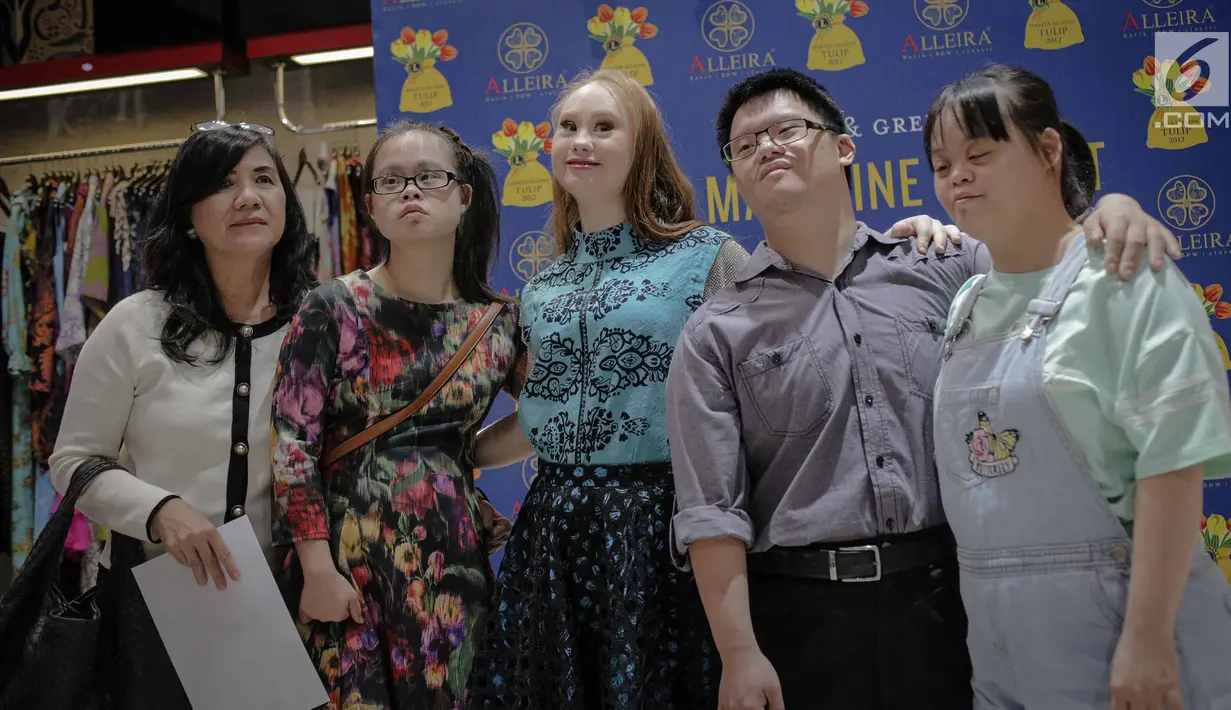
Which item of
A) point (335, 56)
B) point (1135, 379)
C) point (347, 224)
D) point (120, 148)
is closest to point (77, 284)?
point (120, 148)

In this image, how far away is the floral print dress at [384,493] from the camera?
1.98 m

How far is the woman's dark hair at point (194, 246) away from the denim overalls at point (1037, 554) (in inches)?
61.4

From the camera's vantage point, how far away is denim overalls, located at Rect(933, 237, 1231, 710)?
1423mm

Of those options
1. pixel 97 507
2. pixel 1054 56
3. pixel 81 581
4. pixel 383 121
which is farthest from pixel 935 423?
pixel 81 581

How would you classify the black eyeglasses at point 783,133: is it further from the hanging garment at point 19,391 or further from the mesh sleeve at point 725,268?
the hanging garment at point 19,391

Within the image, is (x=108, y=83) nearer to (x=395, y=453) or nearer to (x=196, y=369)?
(x=196, y=369)

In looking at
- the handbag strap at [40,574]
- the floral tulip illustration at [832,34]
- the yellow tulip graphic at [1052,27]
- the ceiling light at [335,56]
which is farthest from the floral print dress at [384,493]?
the ceiling light at [335,56]

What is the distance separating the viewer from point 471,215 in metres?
2.39

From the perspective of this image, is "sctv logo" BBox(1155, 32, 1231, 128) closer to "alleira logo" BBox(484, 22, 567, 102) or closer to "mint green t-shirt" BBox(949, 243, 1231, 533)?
"alleira logo" BBox(484, 22, 567, 102)

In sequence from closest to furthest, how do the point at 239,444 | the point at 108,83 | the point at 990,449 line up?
the point at 990,449, the point at 239,444, the point at 108,83

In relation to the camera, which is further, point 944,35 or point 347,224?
point 347,224

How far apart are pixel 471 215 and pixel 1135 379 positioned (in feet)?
4.95

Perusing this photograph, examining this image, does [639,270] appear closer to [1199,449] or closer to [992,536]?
[992,536]

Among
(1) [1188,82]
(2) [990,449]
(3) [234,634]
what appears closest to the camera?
(2) [990,449]
